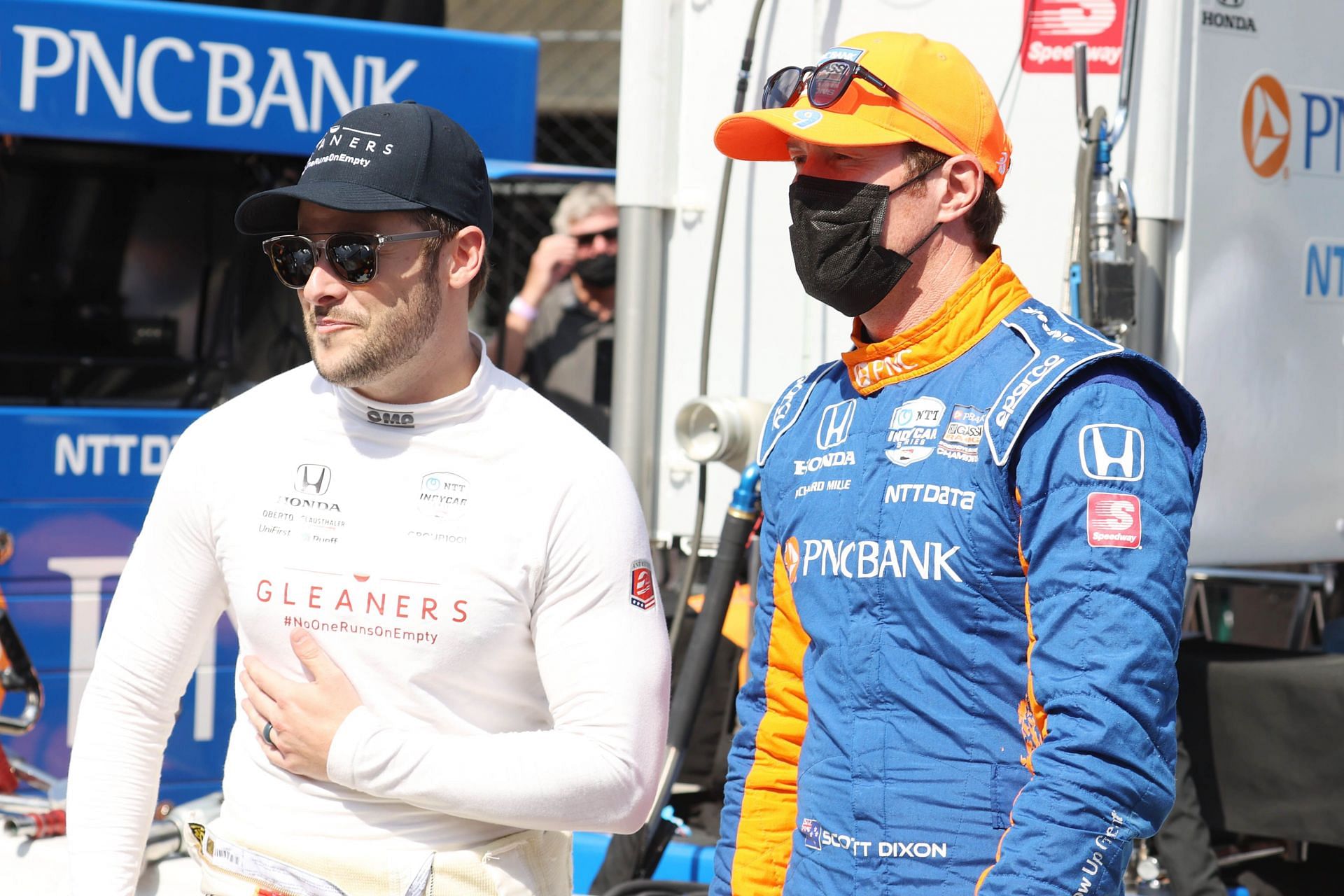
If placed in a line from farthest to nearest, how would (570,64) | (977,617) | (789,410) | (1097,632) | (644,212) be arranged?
(570,64), (644,212), (789,410), (977,617), (1097,632)

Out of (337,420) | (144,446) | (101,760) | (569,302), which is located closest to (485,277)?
(337,420)

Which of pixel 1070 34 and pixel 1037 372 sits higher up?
pixel 1070 34

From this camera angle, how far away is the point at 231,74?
476 cm

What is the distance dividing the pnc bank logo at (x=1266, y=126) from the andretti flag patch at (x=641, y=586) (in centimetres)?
191

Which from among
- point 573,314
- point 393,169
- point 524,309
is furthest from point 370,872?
point 524,309

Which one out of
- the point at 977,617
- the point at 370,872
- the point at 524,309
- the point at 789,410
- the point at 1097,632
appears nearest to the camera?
the point at 1097,632

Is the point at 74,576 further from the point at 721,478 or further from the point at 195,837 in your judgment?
the point at 195,837

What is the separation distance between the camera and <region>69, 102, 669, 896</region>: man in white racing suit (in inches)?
73.7

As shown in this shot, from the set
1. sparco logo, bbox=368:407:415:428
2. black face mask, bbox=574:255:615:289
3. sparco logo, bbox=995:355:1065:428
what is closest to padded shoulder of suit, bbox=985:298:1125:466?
sparco logo, bbox=995:355:1065:428

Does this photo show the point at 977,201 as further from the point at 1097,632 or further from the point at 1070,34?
the point at 1070,34

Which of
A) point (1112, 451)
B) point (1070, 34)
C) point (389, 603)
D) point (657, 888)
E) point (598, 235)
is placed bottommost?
point (657, 888)

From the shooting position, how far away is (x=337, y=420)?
6.70 feet

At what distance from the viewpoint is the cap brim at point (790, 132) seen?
76.4 inches

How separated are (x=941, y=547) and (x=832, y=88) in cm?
65
